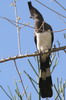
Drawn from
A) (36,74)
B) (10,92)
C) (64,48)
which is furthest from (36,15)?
(64,48)

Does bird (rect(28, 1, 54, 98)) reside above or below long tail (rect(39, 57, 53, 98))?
above

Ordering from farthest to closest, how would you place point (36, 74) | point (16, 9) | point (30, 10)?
point (30, 10) < point (36, 74) < point (16, 9)

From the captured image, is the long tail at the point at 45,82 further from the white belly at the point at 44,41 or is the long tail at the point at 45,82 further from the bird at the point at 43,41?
the white belly at the point at 44,41

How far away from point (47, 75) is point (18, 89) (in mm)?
1284

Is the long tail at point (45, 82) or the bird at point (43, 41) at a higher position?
the bird at point (43, 41)

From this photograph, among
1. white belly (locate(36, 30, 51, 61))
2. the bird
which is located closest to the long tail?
the bird

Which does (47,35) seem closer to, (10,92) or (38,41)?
(38,41)

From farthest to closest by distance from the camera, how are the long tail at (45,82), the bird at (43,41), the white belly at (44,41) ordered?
the white belly at (44,41)
the bird at (43,41)
the long tail at (45,82)

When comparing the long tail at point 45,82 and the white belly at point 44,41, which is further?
the white belly at point 44,41

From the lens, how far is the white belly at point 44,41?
4113 mm

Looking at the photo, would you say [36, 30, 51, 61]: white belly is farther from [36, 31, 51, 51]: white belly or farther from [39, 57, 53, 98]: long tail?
[39, 57, 53, 98]: long tail

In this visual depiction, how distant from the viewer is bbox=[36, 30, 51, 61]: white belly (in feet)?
13.5

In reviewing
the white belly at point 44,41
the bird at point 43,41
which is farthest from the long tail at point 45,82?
the white belly at point 44,41

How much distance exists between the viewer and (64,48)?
6.48 ft
